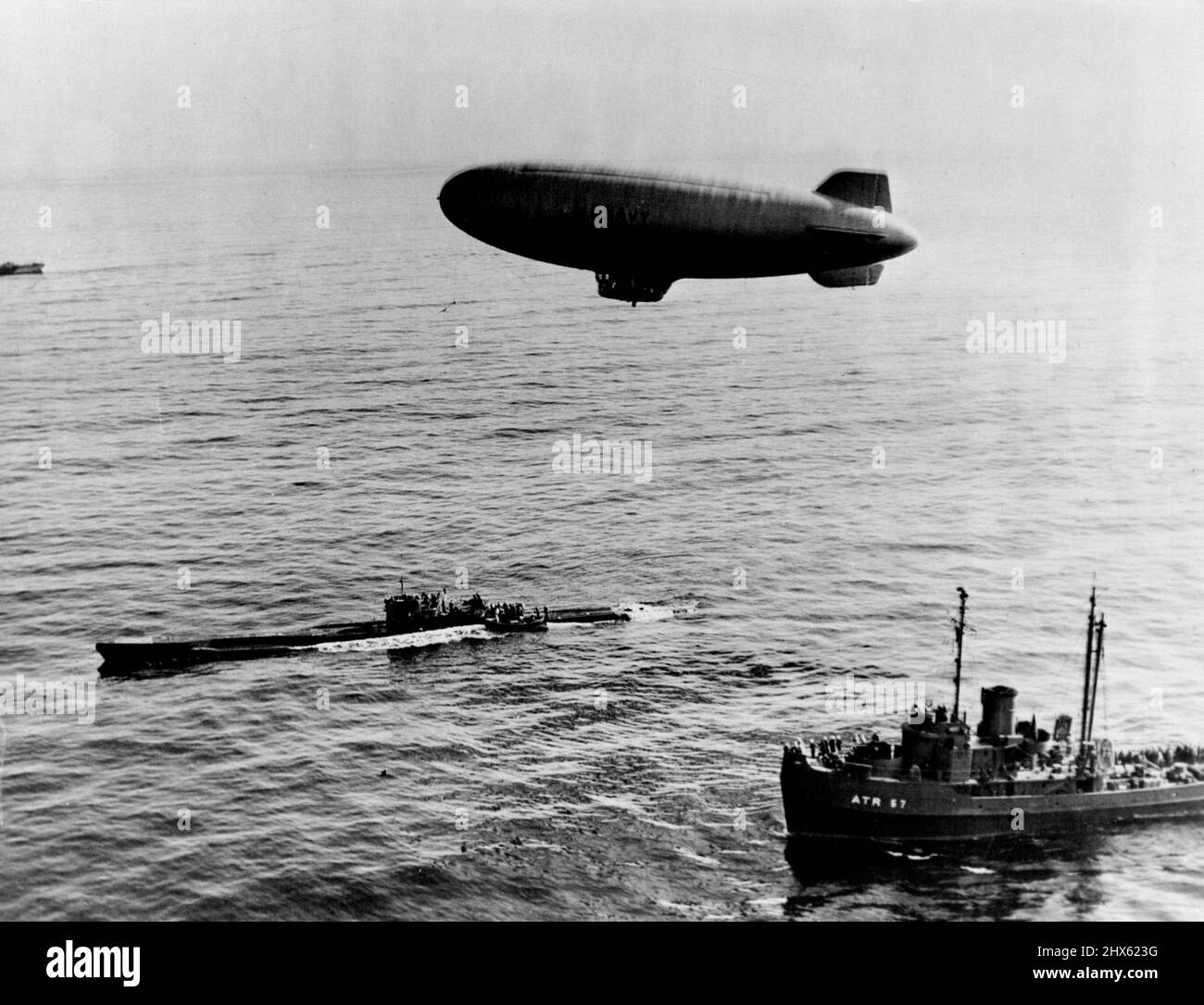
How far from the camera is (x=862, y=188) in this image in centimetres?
3928

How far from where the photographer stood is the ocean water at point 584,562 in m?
44.7

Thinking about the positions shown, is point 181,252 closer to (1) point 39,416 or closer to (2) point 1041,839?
(1) point 39,416

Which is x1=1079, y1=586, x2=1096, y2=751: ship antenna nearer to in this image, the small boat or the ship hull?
the ship hull

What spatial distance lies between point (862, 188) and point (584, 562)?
97.3ft

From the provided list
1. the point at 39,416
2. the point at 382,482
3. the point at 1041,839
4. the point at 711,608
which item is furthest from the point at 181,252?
the point at 1041,839

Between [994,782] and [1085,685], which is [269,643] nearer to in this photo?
[994,782]

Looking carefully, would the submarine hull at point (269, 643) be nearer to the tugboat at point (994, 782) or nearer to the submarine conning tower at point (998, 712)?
the tugboat at point (994, 782)

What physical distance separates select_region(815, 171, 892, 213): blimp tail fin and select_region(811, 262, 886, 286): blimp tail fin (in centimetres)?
213

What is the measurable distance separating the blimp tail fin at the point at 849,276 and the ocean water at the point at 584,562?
16.0 metres

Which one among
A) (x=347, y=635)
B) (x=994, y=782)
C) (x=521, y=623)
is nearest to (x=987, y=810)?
(x=994, y=782)

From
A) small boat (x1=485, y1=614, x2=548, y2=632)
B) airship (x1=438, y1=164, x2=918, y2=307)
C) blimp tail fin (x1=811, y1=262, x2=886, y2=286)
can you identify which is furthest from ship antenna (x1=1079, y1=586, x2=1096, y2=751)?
small boat (x1=485, y1=614, x2=548, y2=632)

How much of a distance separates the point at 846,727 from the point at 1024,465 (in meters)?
15.8

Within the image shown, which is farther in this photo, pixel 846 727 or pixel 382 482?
pixel 382 482

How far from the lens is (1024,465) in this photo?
60.2 meters
